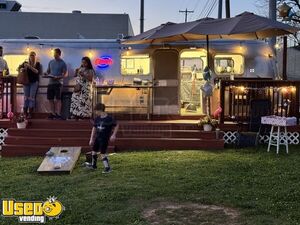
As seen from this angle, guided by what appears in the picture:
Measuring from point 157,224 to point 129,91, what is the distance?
7732 mm

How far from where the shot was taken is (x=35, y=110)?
13.5 metres

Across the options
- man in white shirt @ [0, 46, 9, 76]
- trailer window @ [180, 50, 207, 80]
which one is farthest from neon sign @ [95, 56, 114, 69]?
man in white shirt @ [0, 46, 9, 76]

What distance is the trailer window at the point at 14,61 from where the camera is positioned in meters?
13.9

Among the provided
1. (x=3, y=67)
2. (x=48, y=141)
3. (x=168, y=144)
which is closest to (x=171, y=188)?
(x=168, y=144)

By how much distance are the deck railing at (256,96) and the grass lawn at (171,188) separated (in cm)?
175

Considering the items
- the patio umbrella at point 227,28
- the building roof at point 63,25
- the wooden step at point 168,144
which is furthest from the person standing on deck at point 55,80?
the building roof at point 63,25

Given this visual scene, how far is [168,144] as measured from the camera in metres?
11.5

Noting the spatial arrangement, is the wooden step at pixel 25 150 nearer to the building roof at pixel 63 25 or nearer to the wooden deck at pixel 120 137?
→ the wooden deck at pixel 120 137

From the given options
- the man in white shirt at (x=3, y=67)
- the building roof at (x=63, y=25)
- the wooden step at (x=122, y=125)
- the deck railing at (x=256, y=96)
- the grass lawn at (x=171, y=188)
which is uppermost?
the building roof at (x=63, y=25)

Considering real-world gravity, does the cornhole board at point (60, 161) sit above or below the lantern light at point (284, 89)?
below

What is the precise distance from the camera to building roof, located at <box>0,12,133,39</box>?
1107 inches

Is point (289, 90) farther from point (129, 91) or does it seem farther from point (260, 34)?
point (129, 91)

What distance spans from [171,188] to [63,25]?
22934 millimetres

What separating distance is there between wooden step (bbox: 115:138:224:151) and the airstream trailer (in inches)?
78.4
